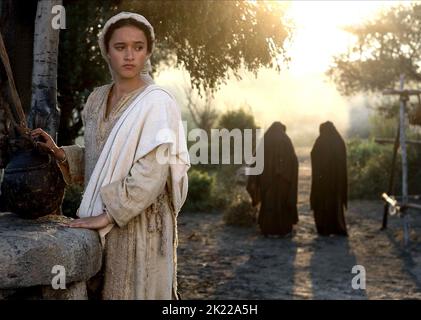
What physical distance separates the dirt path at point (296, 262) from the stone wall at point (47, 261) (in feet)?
15.4

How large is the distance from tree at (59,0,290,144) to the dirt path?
251cm

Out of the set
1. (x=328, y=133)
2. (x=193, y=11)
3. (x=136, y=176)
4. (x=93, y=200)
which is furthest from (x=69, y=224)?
(x=328, y=133)

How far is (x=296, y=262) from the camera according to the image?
9.12m

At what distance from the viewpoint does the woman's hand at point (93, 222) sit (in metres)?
2.85

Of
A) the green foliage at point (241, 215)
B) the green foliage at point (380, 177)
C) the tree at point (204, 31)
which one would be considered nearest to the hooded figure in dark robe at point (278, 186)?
the green foliage at point (241, 215)

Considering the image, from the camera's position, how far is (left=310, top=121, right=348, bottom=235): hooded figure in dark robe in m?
11.3

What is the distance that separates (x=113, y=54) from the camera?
292 cm

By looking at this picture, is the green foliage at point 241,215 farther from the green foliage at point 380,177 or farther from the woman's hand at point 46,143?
the woman's hand at point 46,143

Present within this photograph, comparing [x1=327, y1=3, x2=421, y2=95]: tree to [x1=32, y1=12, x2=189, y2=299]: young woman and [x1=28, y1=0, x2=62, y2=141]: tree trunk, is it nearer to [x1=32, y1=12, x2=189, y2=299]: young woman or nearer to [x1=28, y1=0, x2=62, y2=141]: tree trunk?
[x1=28, y1=0, x2=62, y2=141]: tree trunk

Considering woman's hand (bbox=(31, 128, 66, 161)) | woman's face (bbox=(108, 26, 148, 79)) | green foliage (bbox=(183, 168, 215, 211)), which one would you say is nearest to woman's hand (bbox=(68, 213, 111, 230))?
woman's hand (bbox=(31, 128, 66, 161))

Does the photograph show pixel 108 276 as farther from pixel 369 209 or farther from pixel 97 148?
pixel 369 209

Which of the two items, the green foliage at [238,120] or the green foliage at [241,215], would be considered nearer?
the green foliage at [241,215]

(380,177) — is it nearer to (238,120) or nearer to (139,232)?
(238,120)

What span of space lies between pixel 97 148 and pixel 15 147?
0.40 metres
